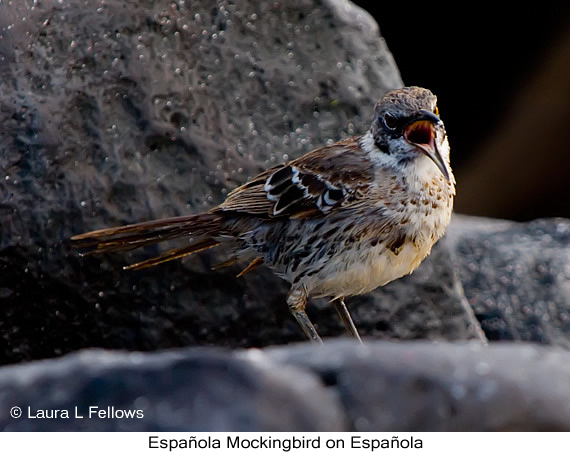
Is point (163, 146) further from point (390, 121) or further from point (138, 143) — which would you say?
point (390, 121)

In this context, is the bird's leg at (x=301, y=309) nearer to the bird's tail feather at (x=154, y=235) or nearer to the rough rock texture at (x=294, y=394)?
the bird's tail feather at (x=154, y=235)

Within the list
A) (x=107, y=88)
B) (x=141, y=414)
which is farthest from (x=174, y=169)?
(x=141, y=414)

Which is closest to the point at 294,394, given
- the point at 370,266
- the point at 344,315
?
the point at 370,266

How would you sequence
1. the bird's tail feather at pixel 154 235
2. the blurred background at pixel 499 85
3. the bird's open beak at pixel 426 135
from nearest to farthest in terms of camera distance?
the bird's open beak at pixel 426 135 → the bird's tail feather at pixel 154 235 → the blurred background at pixel 499 85

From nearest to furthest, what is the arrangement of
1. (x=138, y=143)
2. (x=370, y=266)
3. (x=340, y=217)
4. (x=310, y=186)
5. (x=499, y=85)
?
(x=370, y=266) → (x=340, y=217) → (x=310, y=186) → (x=138, y=143) → (x=499, y=85)

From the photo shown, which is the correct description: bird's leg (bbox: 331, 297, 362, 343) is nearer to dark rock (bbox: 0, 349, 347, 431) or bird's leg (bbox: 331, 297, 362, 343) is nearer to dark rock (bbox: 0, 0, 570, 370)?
dark rock (bbox: 0, 0, 570, 370)

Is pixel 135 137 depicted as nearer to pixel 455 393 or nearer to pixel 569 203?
pixel 455 393

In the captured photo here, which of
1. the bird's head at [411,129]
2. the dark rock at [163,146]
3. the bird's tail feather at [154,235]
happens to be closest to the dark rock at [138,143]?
the dark rock at [163,146]
